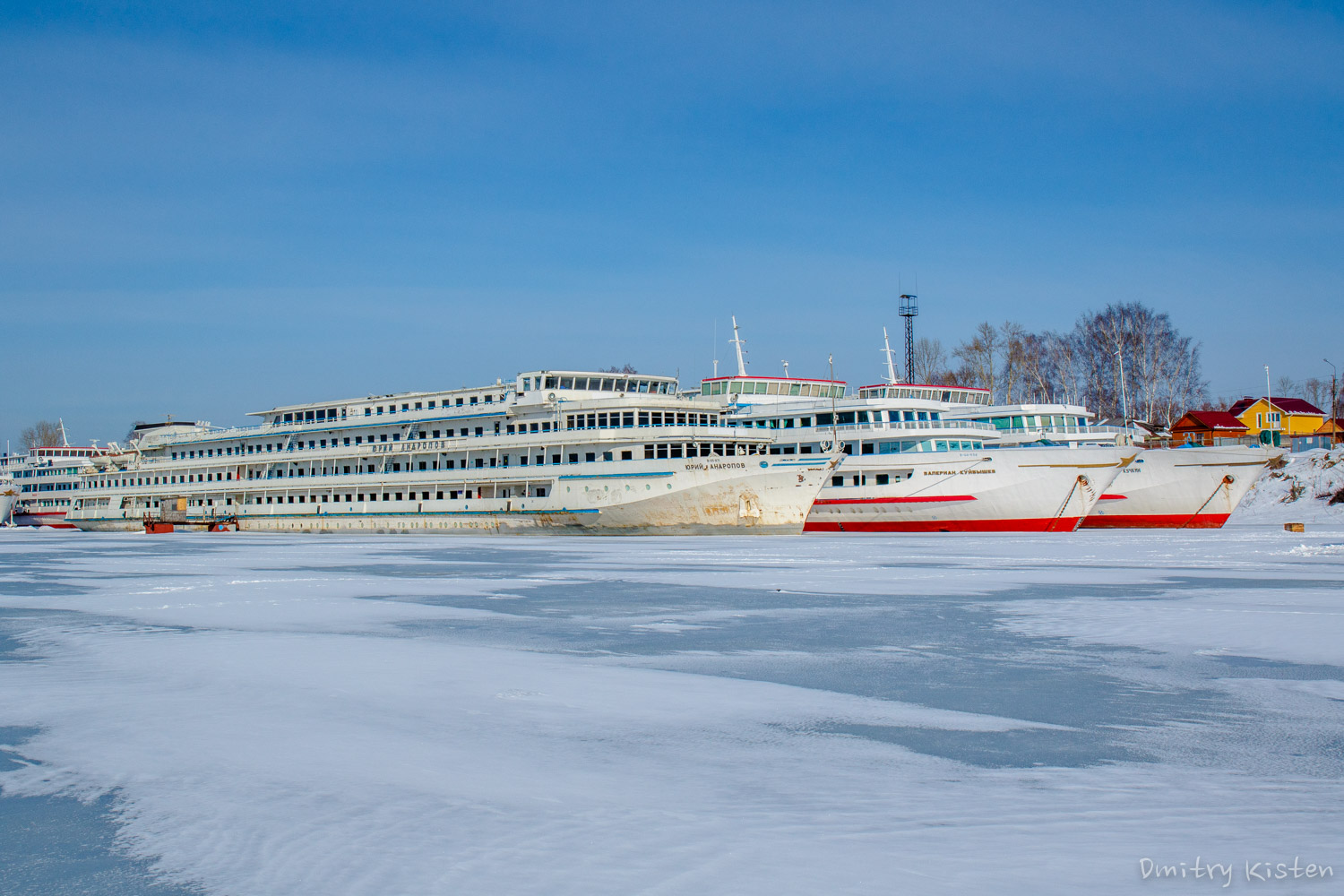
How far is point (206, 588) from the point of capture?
21.6 metres

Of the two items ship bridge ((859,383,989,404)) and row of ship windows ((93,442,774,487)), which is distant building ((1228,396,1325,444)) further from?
row of ship windows ((93,442,774,487))

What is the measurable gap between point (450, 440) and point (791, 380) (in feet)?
67.4

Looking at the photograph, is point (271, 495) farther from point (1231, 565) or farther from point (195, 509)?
point (1231, 565)

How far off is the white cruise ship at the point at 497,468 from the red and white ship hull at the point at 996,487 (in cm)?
660

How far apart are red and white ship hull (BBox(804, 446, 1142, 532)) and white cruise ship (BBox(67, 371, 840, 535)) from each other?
21.6 ft

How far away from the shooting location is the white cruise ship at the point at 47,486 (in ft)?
301

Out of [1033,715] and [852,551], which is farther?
[852,551]

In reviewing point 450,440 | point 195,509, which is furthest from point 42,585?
point 195,509

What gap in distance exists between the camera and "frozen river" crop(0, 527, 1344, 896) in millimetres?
5547

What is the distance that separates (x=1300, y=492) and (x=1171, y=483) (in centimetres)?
1595

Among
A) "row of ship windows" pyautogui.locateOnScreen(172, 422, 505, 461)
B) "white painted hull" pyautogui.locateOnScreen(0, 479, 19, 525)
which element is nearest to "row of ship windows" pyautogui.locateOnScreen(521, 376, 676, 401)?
"row of ship windows" pyautogui.locateOnScreen(172, 422, 505, 461)

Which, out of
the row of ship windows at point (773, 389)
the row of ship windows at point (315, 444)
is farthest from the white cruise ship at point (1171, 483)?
the row of ship windows at point (315, 444)

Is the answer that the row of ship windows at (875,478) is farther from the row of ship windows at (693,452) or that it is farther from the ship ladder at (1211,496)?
the ship ladder at (1211,496)

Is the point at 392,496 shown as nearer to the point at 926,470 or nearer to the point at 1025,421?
the point at 926,470
